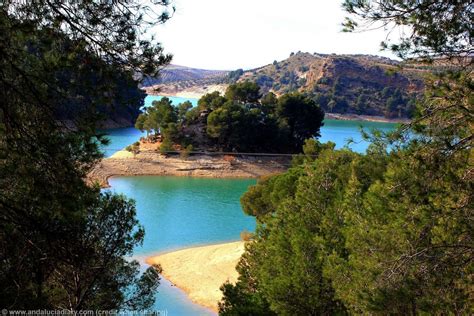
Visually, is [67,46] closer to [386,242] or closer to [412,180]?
[412,180]

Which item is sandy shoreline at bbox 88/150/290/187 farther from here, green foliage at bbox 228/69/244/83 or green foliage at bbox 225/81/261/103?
green foliage at bbox 228/69/244/83

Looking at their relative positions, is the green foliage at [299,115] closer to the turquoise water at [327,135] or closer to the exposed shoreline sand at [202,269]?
the turquoise water at [327,135]

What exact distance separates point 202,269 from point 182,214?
→ 32.4 feet

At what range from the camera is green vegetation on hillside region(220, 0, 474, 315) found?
5012 millimetres

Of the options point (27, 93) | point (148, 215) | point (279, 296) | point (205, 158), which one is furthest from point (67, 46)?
point (205, 158)

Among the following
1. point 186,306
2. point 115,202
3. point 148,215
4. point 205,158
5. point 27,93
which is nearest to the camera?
point 27,93

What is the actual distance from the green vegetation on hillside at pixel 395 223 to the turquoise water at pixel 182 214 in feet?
15.9

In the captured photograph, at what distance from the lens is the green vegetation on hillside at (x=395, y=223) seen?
197 inches

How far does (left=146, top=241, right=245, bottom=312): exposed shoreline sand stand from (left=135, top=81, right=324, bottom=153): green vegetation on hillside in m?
22.3

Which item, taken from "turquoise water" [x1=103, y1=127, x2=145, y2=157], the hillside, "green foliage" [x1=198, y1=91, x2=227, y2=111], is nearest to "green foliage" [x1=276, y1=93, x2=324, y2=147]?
"green foliage" [x1=198, y1=91, x2=227, y2=111]

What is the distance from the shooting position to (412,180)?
17.8 feet

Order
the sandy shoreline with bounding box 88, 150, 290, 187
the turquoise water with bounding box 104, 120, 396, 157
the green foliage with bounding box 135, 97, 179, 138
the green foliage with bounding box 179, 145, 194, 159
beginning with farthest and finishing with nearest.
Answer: the turquoise water with bounding box 104, 120, 396, 157 < the green foliage with bounding box 135, 97, 179, 138 < the green foliage with bounding box 179, 145, 194, 159 < the sandy shoreline with bounding box 88, 150, 290, 187

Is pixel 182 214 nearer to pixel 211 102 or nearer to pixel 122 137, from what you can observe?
pixel 211 102

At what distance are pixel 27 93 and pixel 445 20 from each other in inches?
159
